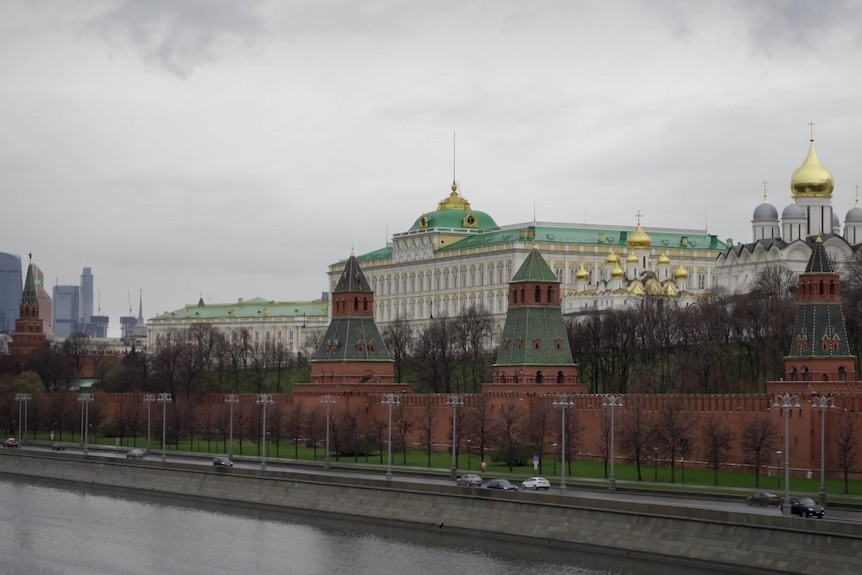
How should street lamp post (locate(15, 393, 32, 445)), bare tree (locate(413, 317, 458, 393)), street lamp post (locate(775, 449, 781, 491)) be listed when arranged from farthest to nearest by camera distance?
bare tree (locate(413, 317, 458, 393))
street lamp post (locate(15, 393, 32, 445))
street lamp post (locate(775, 449, 781, 491))

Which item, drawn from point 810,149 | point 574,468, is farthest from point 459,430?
point 810,149

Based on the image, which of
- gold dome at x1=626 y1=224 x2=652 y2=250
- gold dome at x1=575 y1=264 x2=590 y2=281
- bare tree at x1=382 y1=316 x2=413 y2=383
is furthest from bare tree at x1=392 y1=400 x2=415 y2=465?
gold dome at x1=626 y1=224 x2=652 y2=250

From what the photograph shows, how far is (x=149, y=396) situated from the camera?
103188 mm

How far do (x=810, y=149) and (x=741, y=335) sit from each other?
26238 mm

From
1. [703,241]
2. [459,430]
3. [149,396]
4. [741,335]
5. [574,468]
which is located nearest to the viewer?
[574,468]

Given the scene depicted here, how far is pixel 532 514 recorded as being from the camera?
64188 mm

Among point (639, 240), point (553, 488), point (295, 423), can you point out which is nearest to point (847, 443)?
point (553, 488)

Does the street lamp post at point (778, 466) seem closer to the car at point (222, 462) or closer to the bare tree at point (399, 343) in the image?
the car at point (222, 462)

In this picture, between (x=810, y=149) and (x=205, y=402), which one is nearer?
(x=205, y=402)

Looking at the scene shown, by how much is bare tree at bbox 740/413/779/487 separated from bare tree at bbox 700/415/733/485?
3.08 feet

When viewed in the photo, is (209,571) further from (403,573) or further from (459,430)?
(459,430)

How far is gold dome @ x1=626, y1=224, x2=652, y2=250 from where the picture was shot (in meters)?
157

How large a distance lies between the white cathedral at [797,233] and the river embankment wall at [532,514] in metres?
63.0

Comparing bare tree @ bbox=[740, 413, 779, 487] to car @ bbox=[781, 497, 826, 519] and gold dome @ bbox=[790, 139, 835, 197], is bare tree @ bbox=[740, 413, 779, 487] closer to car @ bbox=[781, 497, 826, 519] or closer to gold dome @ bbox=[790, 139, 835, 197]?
car @ bbox=[781, 497, 826, 519]
